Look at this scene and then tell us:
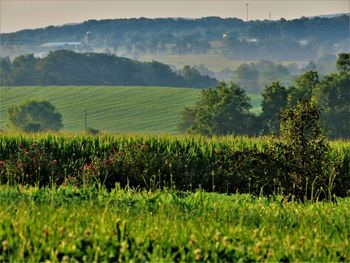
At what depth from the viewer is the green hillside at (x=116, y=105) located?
138m

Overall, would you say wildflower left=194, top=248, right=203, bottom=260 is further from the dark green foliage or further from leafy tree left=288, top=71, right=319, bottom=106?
leafy tree left=288, top=71, right=319, bottom=106

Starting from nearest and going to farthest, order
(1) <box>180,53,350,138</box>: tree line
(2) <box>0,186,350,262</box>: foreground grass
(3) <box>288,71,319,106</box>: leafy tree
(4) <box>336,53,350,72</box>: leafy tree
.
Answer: (2) <box>0,186,350,262</box>: foreground grass < (4) <box>336,53,350,72</box>: leafy tree < (1) <box>180,53,350,138</box>: tree line < (3) <box>288,71,319,106</box>: leafy tree

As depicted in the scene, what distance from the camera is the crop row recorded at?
2169 cm

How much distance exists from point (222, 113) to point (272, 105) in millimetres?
11055

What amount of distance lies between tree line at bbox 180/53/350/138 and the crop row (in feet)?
184

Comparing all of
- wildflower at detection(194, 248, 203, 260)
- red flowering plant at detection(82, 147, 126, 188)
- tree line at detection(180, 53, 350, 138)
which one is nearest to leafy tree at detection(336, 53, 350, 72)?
tree line at detection(180, 53, 350, 138)

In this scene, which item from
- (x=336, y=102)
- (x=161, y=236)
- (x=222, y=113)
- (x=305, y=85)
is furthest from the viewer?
(x=222, y=113)

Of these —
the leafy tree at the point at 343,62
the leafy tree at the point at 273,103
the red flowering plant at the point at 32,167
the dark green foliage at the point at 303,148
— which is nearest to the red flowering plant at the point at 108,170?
the red flowering plant at the point at 32,167

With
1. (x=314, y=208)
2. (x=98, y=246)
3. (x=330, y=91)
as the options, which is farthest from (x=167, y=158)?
(x=330, y=91)

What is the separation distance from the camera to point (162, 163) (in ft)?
78.1

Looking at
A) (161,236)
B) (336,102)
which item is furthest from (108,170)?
(336,102)

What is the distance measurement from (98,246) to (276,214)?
474 centimetres

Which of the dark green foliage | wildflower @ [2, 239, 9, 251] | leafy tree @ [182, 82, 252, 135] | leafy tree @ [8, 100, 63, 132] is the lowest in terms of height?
leafy tree @ [8, 100, 63, 132]

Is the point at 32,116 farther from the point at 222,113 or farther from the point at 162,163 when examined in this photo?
the point at 162,163
